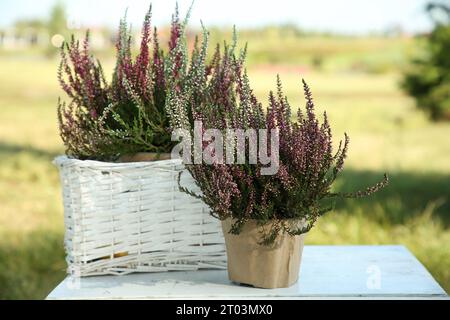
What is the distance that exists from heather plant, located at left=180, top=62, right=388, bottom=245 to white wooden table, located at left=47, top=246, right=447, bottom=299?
0.26m

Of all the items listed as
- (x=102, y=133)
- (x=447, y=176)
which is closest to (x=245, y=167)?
(x=102, y=133)

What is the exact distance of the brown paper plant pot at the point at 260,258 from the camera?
235 cm

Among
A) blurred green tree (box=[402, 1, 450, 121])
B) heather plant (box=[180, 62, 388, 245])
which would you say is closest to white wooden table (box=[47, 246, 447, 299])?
heather plant (box=[180, 62, 388, 245])

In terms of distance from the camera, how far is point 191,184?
2605 mm

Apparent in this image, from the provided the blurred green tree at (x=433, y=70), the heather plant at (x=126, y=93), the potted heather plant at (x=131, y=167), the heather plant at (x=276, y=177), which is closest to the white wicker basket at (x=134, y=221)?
the potted heather plant at (x=131, y=167)

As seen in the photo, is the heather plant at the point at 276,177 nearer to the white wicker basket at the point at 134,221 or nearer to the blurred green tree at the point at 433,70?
the white wicker basket at the point at 134,221

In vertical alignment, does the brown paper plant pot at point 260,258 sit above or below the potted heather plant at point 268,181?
below

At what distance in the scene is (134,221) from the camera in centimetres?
261

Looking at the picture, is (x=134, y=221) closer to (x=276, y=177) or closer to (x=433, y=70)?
(x=276, y=177)

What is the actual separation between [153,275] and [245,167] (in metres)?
0.65

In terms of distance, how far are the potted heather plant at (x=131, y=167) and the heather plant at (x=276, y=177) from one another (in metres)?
0.27

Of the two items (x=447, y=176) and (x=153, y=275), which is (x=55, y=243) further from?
(x=447, y=176)

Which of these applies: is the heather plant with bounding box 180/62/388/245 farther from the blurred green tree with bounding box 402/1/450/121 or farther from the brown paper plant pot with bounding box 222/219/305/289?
the blurred green tree with bounding box 402/1/450/121

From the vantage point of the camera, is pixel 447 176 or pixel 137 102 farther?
pixel 447 176
